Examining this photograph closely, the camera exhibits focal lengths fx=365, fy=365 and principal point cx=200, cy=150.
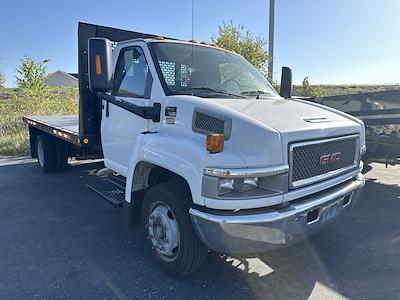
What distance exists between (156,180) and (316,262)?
186 centimetres

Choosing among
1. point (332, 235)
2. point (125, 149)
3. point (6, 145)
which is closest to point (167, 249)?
point (125, 149)

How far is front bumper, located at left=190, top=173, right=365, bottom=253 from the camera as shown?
2.80 meters

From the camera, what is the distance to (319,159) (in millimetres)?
3223

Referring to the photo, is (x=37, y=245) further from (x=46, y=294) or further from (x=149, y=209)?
(x=149, y=209)

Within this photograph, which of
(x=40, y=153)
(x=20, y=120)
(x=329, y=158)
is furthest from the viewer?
(x=20, y=120)

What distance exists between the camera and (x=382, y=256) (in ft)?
12.8

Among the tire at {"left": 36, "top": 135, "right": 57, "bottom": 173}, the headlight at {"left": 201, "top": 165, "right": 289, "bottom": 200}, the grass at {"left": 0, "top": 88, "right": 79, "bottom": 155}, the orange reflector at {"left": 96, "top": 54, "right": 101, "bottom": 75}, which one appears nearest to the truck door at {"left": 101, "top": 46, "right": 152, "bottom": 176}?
the orange reflector at {"left": 96, "top": 54, "right": 101, "bottom": 75}

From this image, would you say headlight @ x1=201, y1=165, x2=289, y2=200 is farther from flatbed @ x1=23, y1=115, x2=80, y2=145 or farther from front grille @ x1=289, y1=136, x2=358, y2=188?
flatbed @ x1=23, y1=115, x2=80, y2=145

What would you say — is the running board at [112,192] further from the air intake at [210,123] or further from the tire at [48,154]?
the tire at [48,154]

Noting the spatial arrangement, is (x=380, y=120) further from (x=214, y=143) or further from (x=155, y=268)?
(x=155, y=268)

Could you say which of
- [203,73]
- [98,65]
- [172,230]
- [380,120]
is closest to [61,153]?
[98,65]

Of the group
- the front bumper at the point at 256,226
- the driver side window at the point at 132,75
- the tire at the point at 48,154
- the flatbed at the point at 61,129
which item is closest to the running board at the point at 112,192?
the flatbed at the point at 61,129

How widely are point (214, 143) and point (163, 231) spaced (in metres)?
1.14

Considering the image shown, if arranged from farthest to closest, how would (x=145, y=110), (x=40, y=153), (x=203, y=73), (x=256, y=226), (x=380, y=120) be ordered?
(x=40, y=153) < (x=380, y=120) < (x=203, y=73) < (x=145, y=110) < (x=256, y=226)
